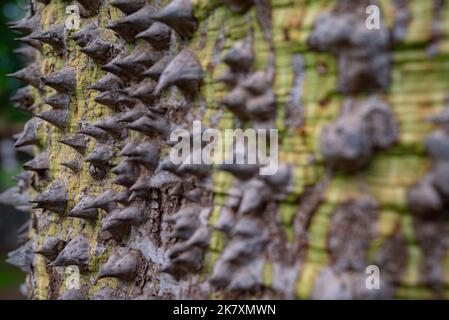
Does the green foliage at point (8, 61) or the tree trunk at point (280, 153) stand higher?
the green foliage at point (8, 61)

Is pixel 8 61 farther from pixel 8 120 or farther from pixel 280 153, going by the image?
pixel 280 153

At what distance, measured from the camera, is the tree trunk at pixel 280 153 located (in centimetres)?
83

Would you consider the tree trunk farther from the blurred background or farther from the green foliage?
the blurred background

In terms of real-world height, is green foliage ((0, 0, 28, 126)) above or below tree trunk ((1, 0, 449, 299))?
above

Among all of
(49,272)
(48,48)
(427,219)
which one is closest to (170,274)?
(427,219)

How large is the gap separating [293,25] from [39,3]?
3.59 feet

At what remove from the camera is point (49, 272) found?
1.58m

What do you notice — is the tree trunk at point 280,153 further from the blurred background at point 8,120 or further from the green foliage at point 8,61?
the blurred background at point 8,120

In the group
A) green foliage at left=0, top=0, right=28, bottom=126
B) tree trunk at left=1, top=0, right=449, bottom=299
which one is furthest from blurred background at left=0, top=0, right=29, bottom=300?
tree trunk at left=1, top=0, right=449, bottom=299

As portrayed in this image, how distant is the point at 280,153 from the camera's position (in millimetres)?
950

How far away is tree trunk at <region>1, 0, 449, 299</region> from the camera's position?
826 mm

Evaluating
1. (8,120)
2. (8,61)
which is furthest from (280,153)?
(8,120)

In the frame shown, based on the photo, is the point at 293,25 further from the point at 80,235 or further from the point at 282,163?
the point at 80,235

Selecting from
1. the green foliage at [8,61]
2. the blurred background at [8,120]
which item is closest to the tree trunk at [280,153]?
the green foliage at [8,61]
